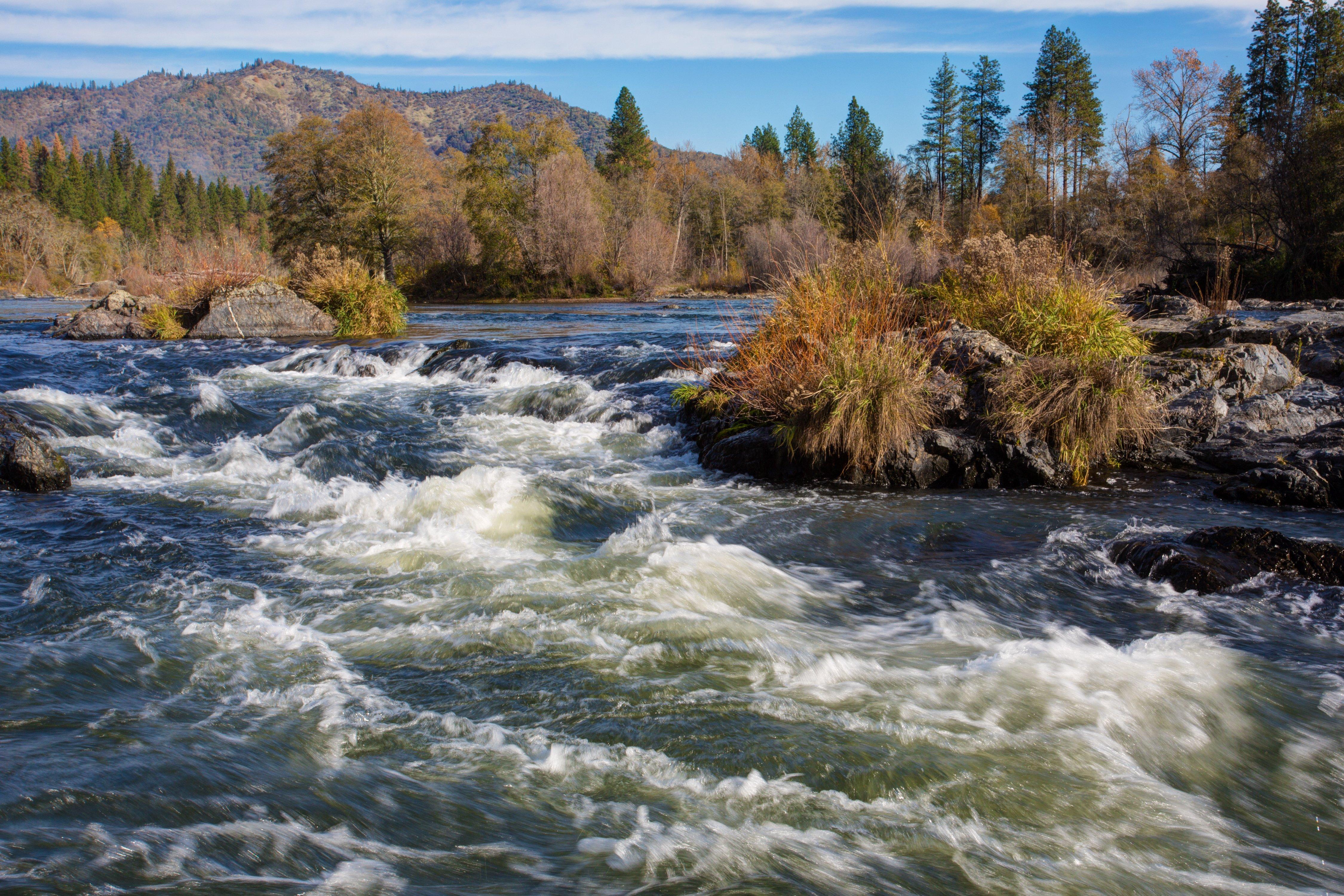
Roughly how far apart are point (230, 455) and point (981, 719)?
8228 mm

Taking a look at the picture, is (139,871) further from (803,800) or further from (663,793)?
(803,800)

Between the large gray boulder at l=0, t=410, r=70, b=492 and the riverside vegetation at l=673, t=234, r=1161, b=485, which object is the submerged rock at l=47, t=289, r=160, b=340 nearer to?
the large gray boulder at l=0, t=410, r=70, b=492

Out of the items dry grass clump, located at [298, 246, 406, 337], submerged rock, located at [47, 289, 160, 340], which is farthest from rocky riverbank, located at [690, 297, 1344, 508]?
submerged rock, located at [47, 289, 160, 340]

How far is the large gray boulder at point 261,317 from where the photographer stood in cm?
2125

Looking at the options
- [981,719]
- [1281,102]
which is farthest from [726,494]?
[1281,102]

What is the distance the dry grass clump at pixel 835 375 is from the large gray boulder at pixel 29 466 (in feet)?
22.6

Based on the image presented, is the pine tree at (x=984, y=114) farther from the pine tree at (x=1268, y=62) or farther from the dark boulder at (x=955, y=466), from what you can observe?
the dark boulder at (x=955, y=466)

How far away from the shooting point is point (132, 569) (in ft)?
18.1

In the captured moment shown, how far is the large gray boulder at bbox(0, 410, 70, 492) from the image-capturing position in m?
7.49

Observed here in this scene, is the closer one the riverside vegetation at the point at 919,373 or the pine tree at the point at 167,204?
the riverside vegetation at the point at 919,373

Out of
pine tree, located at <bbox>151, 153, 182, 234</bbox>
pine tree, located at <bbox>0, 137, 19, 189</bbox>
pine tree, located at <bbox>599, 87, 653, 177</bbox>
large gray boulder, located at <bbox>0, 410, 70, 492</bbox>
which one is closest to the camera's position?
large gray boulder, located at <bbox>0, 410, 70, 492</bbox>

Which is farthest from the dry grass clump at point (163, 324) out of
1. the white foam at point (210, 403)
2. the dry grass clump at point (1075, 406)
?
the dry grass clump at point (1075, 406)

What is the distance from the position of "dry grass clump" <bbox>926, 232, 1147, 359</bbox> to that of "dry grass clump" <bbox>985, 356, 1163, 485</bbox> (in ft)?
0.88

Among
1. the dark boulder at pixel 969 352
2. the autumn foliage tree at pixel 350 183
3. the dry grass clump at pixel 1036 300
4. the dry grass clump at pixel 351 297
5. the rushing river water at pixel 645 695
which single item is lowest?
the rushing river water at pixel 645 695
